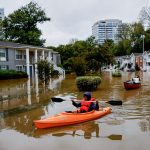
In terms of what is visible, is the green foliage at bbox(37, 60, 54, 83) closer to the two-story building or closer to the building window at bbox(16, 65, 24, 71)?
the two-story building

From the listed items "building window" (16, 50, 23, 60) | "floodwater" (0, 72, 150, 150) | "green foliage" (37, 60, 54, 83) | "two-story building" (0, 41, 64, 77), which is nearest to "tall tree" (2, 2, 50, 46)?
"two-story building" (0, 41, 64, 77)

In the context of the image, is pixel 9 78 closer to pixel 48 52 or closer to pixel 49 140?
pixel 48 52

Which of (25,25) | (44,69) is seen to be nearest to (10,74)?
(44,69)

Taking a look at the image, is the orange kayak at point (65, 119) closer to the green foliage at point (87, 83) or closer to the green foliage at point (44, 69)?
the green foliage at point (87, 83)

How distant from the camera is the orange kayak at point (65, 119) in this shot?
1396 cm

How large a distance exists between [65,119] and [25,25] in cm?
6258

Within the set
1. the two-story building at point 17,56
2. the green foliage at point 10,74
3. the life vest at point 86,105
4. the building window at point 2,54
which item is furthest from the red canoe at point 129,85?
the building window at point 2,54

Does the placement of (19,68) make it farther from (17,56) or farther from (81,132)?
(81,132)

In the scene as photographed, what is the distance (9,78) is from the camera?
48.9 m

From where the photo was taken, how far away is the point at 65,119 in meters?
14.5

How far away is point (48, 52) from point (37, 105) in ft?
148

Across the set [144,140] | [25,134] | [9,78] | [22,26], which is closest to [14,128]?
[25,134]

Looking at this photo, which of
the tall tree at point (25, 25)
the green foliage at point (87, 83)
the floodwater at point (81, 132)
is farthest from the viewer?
the tall tree at point (25, 25)

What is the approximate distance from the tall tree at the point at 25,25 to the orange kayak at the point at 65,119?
57873 mm
